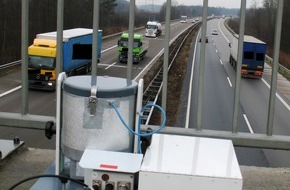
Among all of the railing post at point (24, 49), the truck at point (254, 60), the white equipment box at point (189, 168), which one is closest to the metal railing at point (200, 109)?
the railing post at point (24, 49)

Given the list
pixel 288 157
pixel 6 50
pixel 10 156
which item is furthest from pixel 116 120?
pixel 6 50

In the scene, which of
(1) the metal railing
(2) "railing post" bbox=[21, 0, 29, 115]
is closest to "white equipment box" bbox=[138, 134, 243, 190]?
(1) the metal railing

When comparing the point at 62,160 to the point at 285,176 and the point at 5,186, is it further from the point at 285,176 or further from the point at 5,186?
the point at 285,176

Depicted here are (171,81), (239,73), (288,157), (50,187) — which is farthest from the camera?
(171,81)

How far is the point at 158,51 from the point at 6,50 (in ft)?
84.8

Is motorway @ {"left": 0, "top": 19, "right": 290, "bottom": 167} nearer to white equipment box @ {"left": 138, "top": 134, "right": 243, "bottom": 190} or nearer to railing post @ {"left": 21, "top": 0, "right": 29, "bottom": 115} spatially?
railing post @ {"left": 21, "top": 0, "right": 29, "bottom": 115}

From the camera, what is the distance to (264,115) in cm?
3312

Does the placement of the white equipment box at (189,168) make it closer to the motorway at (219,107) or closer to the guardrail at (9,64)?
the motorway at (219,107)

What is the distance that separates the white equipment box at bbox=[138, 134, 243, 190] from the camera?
239 cm

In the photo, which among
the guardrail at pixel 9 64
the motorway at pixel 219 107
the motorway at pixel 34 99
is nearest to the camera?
the motorway at pixel 34 99

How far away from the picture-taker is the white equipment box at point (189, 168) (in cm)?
→ 239

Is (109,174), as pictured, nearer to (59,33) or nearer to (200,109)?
(200,109)

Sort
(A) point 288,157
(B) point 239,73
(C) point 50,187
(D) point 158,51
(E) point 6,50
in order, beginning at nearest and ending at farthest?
(C) point 50,187 → (B) point 239,73 → (A) point 288,157 → (E) point 6,50 → (D) point 158,51

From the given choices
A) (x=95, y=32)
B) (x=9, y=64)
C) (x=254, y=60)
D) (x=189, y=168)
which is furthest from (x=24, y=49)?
(x=254, y=60)
